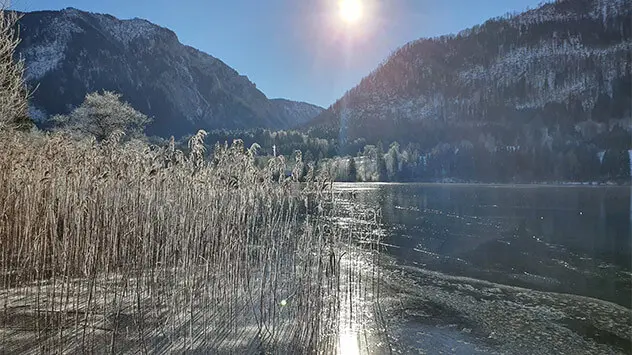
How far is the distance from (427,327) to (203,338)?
4.31 metres

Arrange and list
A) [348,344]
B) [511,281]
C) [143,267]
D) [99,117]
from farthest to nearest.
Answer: [99,117], [511,281], [143,267], [348,344]

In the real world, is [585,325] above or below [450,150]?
below

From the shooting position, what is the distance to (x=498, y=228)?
83.9 feet

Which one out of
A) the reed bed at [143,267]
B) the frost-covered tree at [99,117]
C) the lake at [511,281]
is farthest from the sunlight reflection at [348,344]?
the frost-covered tree at [99,117]

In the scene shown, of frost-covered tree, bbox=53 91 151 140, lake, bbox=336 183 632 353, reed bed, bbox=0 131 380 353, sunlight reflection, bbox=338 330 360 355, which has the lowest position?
lake, bbox=336 183 632 353

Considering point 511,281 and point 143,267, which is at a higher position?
point 143,267

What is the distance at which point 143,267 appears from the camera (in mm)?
9391

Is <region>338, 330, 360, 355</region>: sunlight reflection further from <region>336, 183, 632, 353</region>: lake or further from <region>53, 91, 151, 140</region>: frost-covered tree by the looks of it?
<region>53, 91, 151, 140</region>: frost-covered tree

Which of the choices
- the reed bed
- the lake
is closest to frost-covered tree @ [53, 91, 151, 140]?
the lake

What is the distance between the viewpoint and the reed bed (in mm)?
6656

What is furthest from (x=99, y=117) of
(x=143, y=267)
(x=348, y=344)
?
(x=348, y=344)

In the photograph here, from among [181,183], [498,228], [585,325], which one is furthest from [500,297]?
[498,228]

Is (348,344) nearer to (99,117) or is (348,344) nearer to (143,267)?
(143,267)

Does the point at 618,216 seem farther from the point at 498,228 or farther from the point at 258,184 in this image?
the point at 258,184
